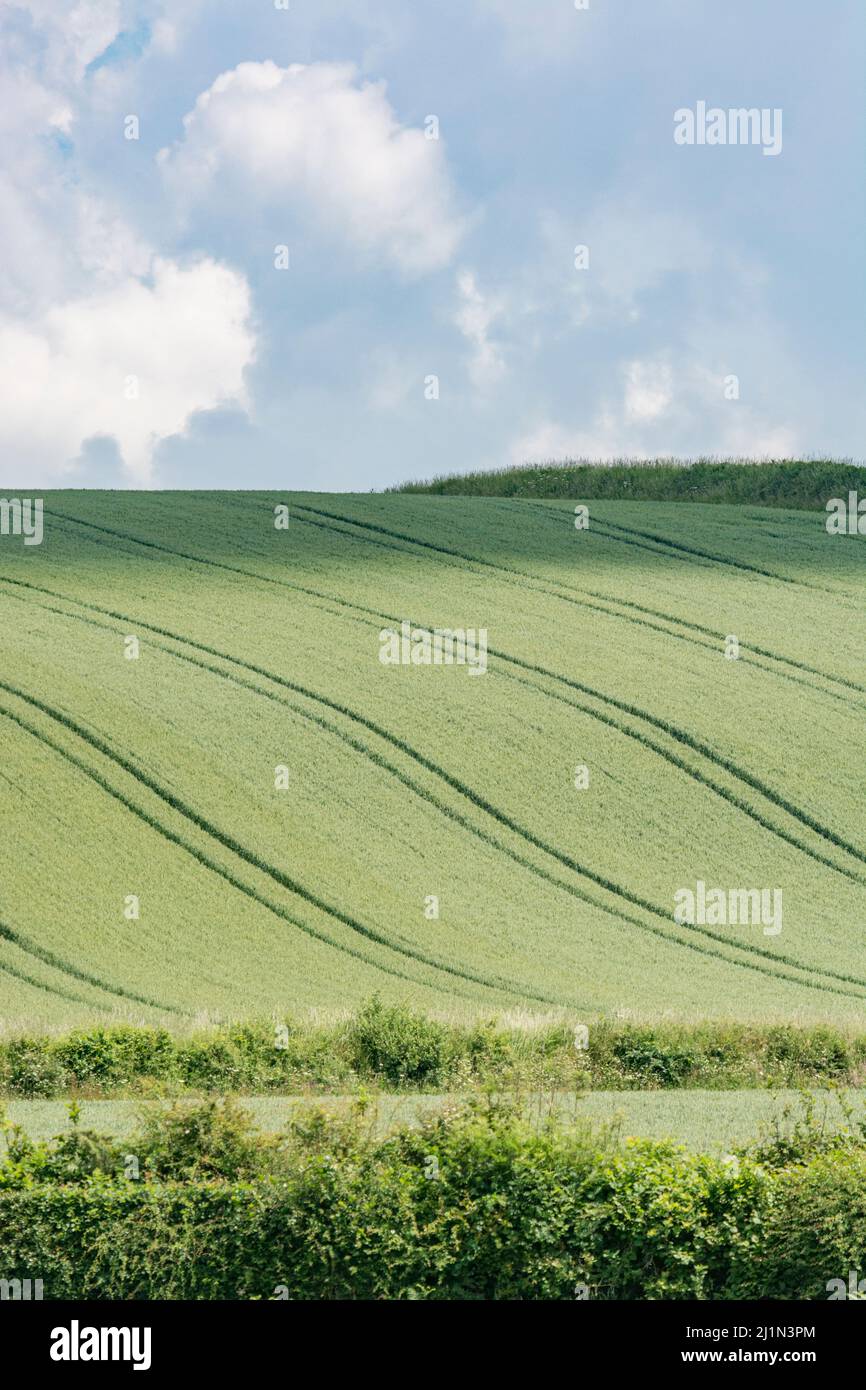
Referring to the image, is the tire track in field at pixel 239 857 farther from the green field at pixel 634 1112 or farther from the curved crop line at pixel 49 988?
the green field at pixel 634 1112

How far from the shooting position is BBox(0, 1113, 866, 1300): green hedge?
1028 centimetres

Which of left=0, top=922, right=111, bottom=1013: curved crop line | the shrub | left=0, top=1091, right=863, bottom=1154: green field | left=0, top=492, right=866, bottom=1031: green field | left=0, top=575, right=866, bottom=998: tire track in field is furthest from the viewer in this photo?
left=0, top=575, right=866, bottom=998: tire track in field

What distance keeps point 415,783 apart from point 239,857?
5090 millimetres

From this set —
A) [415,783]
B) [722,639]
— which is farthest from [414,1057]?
[722,639]

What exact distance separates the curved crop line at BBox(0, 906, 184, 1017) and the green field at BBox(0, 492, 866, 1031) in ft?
0.18

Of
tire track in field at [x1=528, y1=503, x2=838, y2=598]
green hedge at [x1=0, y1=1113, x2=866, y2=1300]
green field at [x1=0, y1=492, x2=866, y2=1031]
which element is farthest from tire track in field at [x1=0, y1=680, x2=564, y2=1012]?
tire track in field at [x1=528, y1=503, x2=838, y2=598]

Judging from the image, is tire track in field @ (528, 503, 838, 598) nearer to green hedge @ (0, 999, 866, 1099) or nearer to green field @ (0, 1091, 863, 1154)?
green hedge @ (0, 999, 866, 1099)

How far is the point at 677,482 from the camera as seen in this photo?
64.4 m

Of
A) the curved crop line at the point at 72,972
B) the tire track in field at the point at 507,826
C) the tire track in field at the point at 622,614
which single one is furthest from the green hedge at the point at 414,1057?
the tire track in field at the point at 622,614

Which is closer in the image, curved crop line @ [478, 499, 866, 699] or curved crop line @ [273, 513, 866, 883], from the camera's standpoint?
curved crop line @ [273, 513, 866, 883]

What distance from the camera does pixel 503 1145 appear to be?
10.7 metres

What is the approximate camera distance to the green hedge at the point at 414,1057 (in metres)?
18.0

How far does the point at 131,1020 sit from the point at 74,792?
33.2ft

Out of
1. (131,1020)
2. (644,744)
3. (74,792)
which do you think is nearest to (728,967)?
(644,744)
